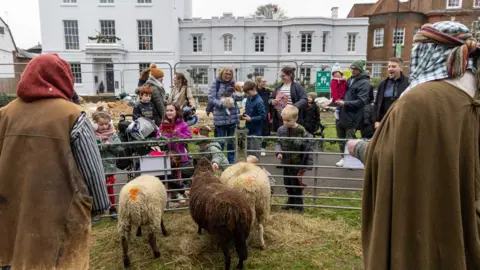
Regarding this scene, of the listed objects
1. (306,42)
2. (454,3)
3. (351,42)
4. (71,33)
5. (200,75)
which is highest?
(454,3)

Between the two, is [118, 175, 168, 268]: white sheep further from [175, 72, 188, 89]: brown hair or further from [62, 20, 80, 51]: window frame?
[62, 20, 80, 51]: window frame

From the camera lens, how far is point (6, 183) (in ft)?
7.65

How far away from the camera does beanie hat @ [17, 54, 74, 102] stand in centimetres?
230

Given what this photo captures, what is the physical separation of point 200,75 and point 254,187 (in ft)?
91.5

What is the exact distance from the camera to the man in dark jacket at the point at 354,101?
693cm

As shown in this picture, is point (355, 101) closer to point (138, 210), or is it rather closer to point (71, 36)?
point (138, 210)

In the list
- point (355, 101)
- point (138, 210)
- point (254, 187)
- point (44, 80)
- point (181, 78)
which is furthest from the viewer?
point (181, 78)

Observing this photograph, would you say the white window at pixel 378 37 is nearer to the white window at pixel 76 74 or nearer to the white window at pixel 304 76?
the white window at pixel 304 76

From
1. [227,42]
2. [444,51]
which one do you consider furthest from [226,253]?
[227,42]

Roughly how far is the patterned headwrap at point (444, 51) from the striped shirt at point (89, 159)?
2074 mm

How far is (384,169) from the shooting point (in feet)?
6.00

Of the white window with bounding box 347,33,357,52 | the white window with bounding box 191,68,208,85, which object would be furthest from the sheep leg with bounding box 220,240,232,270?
the white window with bounding box 347,33,357,52

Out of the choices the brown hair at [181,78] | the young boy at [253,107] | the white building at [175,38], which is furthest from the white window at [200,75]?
the young boy at [253,107]

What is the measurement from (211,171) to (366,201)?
301 cm
